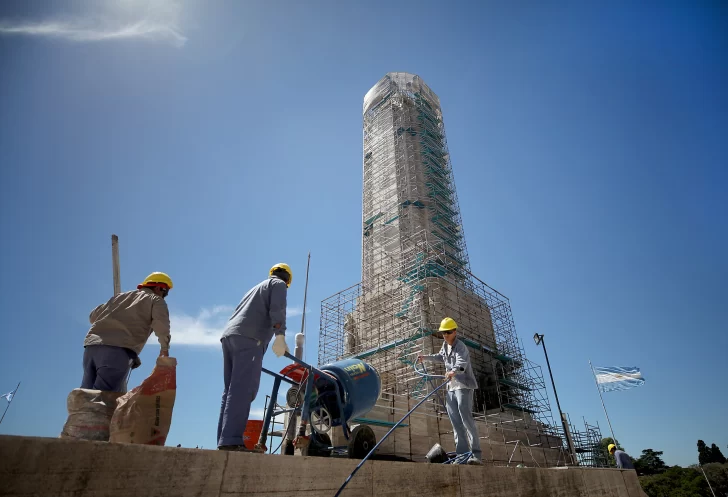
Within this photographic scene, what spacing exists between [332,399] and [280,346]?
5.10 feet

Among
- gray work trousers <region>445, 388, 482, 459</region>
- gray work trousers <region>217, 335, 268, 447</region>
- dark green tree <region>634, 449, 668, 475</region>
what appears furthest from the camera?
dark green tree <region>634, 449, 668, 475</region>

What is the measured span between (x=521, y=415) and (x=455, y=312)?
18.6ft

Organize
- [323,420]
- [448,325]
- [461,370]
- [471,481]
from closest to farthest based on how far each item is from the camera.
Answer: [471,481] < [323,420] < [461,370] < [448,325]

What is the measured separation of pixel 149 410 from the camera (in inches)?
110

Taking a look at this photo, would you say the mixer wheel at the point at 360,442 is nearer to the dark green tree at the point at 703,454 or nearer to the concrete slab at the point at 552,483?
the concrete slab at the point at 552,483

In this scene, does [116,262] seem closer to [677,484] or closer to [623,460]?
[623,460]

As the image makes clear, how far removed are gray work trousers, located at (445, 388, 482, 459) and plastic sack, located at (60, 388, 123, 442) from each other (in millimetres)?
3939

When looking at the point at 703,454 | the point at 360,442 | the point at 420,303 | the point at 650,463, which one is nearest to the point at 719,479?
the point at 650,463

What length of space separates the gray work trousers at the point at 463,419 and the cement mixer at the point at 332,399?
46.3 inches

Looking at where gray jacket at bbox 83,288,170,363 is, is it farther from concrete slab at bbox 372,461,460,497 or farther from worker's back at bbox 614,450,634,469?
worker's back at bbox 614,450,634,469

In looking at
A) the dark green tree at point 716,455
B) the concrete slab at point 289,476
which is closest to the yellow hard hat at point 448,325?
the concrete slab at point 289,476

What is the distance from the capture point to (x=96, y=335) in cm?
362

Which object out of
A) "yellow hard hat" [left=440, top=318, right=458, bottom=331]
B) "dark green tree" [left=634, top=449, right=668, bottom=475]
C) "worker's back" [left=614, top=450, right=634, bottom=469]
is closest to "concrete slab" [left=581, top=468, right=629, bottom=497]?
"worker's back" [left=614, top=450, right=634, bottom=469]

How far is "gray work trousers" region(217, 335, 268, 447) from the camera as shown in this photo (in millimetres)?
3416
